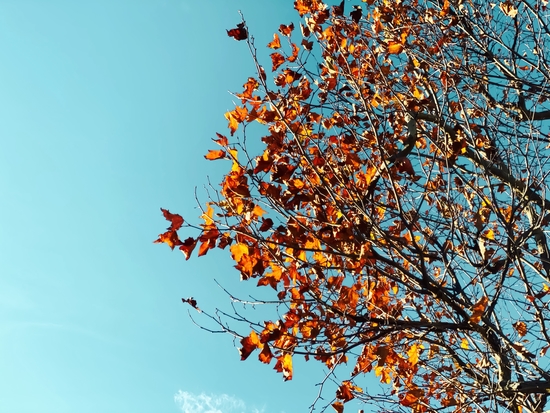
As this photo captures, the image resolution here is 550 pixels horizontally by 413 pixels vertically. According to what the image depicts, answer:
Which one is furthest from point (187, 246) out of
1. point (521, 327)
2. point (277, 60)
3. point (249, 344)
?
point (521, 327)

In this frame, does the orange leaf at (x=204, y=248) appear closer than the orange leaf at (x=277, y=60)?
Result: Yes

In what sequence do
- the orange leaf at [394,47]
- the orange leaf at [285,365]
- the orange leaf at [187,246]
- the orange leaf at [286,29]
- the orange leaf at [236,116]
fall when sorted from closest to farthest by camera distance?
the orange leaf at [187,246] < the orange leaf at [285,365] < the orange leaf at [236,116] < the orange leaf at [286,29] < the orange leaf at [394,47]

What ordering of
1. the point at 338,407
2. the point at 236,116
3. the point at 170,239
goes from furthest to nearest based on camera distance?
the point at 338,407 < the point at 236,116 < the point at 170,239

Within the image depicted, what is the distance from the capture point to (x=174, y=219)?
→ 8.33ft

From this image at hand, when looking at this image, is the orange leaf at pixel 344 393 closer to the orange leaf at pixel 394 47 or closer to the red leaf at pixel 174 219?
the red leaf at pixel 174 219

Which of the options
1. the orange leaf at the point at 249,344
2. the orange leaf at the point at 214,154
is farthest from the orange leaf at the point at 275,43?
the orange leaf at the point at 249,344

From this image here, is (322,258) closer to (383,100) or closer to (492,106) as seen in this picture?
(383,100)

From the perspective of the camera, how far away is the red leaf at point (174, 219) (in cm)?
254

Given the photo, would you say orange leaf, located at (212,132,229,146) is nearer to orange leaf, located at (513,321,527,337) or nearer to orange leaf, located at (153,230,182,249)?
orange leaf, located at (153,230,182,249)

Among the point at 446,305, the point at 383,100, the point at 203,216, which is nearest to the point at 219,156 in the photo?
the point at 203,216

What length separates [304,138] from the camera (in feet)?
11.0

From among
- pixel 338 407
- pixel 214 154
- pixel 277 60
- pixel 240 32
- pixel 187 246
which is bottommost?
pixel 338 407

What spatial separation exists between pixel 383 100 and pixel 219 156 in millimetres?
2215

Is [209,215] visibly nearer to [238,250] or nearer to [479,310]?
[238,250]
